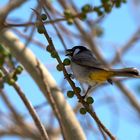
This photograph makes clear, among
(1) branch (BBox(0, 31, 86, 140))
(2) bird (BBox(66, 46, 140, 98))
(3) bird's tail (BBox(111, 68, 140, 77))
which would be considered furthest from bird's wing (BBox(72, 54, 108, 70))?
(1) branch (BBox(0, 31, 86, 140))

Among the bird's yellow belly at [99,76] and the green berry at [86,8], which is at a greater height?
the green berry at [86,8]

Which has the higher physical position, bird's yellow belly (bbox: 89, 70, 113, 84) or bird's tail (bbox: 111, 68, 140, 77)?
bird's yellow belly (bbox: 89, 70, 113, 84)

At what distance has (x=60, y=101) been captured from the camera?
438 centimetres

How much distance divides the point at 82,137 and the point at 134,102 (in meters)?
2.43

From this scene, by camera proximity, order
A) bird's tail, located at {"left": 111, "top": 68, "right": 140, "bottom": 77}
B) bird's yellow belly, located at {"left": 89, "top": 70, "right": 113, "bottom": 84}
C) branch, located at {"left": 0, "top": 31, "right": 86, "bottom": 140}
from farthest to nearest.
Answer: branch, located at {"left": 0, "top": 31, "right": 86, "bottom": 140}, bird's yellow belly, located at {"left": 89, "top": 70, "right": 113, "bottom": 84}, bird's tail, located at {"left": 111, "top": 68, "right": 140, "bottom": 77}

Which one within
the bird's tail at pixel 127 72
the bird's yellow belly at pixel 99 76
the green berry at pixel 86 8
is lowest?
the bird's tail at pixel 127 72

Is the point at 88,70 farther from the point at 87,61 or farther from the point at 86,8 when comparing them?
the point at 86,8

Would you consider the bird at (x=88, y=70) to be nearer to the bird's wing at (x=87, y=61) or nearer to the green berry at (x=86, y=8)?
the bird's wing at (x=87, y=61)

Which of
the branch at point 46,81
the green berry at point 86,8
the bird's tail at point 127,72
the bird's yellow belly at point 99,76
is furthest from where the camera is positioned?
the branch at point 46,81

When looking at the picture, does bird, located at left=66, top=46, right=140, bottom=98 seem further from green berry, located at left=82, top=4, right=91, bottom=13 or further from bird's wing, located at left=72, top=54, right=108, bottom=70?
green berry, located at left=82, top=4, right=91, bottom=13

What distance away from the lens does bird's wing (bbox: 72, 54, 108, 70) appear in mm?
3844

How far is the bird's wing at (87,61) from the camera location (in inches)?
151

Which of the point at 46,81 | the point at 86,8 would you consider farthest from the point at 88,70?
the point at 86,8

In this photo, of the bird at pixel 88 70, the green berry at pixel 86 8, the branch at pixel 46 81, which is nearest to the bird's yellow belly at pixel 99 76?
the bird at pixel 88 70
